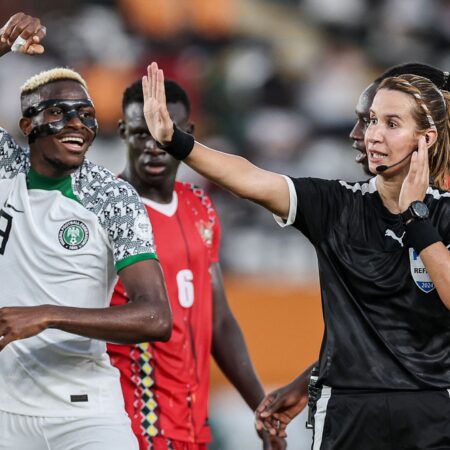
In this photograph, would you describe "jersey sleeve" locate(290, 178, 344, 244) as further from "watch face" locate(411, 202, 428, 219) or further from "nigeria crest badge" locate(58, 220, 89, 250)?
"nigeria crest badge" locate(58, 220, 89, 250)

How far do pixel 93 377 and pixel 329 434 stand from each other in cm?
100

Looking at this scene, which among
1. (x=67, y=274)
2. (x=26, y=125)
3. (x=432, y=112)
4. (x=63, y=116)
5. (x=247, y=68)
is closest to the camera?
(x=432, y=112)

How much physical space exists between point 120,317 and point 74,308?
0.18 m

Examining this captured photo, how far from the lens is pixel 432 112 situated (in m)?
4.33

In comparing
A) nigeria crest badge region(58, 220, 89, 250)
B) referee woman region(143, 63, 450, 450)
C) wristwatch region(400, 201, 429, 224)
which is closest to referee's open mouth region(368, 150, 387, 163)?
referee woman region(143, 63, 450, 450)

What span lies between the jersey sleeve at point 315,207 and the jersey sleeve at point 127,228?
63 cm

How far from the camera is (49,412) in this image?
4480mm

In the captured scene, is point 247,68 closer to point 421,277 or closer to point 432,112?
point 432,112

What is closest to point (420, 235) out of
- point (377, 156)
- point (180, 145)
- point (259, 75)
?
point (377, 156)

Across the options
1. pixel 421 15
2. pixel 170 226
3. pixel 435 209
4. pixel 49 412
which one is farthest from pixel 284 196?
pixel 421 15

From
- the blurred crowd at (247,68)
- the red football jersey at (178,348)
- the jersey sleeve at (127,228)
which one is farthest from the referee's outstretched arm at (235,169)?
the blurred crowd at (247,68)

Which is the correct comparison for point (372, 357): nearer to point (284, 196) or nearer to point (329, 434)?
point (329, 434)

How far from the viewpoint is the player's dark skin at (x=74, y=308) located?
160 inches

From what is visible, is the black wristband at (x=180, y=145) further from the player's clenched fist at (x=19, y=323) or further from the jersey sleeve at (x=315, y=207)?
the player's clenched fist at (x=19, y=323)
